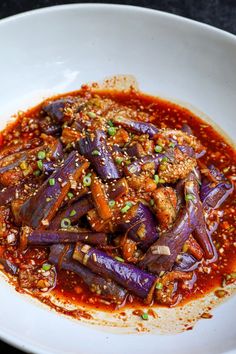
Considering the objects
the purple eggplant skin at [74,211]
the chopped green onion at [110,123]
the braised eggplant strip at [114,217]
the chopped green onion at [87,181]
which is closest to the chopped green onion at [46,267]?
the braised eggplant strip at [114,217]

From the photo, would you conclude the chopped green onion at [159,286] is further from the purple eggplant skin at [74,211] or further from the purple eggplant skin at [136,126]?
the purple eggplant skin at [136,126]

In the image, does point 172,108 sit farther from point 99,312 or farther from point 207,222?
point 99,312

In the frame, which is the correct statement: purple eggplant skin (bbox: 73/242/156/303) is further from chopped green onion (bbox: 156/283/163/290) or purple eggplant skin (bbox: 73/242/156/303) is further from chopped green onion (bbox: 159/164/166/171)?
chopped green onion (bbox: 159/164/166/171)

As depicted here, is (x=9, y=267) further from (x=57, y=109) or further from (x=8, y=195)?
(x=57, y=109)

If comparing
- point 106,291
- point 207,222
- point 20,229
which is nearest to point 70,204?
point 20,229

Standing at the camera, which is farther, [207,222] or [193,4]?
[193,4]

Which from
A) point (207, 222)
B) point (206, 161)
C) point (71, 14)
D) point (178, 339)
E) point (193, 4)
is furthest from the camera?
point (193, 4)
